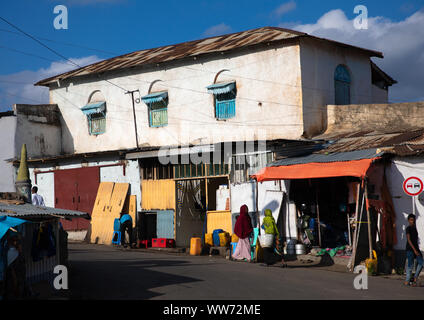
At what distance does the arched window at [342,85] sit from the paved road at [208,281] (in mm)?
9702

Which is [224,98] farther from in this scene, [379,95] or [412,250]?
[412,250]

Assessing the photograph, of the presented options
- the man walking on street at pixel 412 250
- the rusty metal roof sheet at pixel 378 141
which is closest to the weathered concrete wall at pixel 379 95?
the rusty metal roof sheet at pixel 378 141

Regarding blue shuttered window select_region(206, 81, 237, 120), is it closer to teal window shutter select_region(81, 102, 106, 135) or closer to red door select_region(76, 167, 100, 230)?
red door select_region(76, 167, 100, 230)

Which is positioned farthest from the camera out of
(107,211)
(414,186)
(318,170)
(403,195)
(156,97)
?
(156,97)

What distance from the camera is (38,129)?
29.1 meters

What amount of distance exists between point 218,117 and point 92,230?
7486mm

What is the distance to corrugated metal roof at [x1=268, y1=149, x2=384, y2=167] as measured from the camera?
16766 millimetres

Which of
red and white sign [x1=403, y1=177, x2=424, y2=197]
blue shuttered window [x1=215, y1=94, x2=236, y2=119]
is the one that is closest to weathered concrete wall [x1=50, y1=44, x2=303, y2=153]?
blue shuttered window [x1=215, y1=94, x2=236, y2=119]

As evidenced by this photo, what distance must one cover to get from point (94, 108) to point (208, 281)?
1715 centimetres

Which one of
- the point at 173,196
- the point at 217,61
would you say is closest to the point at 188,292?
the point at 173,196

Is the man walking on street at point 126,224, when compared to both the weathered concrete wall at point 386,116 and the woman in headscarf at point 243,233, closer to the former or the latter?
the woman in headscarf at point 243,233

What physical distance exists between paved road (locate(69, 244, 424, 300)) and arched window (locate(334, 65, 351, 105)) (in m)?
9.70

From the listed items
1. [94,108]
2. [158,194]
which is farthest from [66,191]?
[158,194]

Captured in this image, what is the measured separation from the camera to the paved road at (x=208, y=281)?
459 inches
